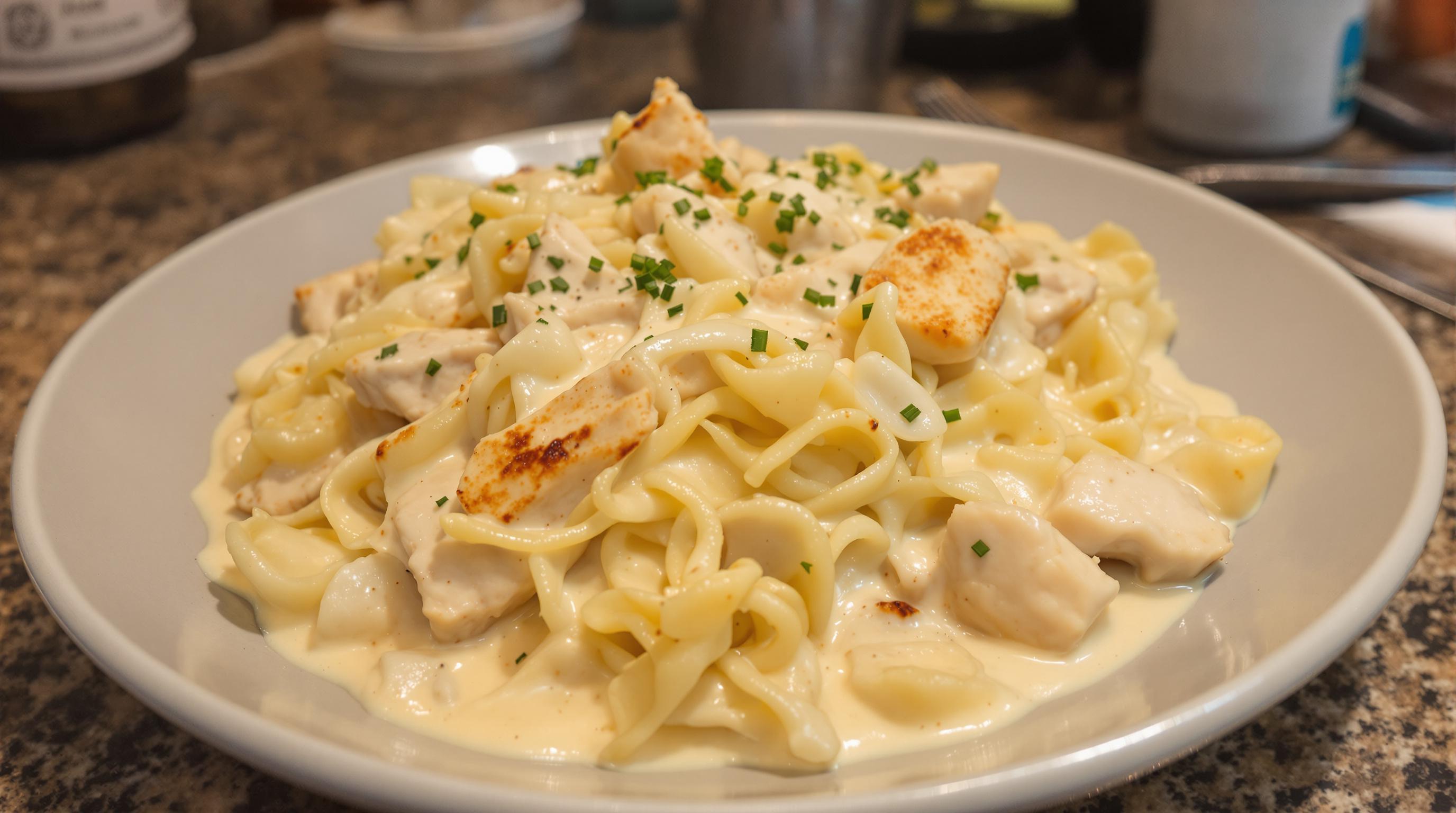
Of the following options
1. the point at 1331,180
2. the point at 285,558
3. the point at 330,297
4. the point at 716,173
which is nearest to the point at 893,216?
the point at 716,173

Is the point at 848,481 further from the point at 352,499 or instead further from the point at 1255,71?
the point at 1255,71

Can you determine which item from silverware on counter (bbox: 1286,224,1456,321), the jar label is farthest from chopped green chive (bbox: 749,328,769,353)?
the jar label

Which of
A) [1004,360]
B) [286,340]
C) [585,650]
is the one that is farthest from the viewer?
[286,340]

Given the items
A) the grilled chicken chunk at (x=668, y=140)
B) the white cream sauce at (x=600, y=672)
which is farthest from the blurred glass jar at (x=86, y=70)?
the white cream sauce at (x=600, y=672)

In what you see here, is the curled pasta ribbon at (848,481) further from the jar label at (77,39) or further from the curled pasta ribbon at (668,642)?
the jar label at (77,39)

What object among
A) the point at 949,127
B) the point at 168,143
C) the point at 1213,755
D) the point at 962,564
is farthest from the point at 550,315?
the point at 168,143

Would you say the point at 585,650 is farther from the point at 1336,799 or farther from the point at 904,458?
the point at 1336,799
